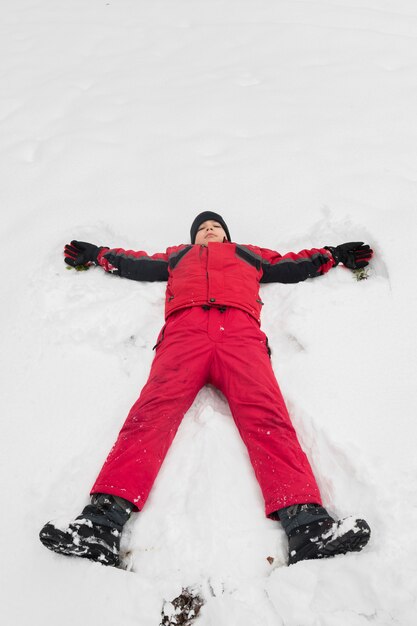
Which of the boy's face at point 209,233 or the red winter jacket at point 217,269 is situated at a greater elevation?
the boy's face at point 209,233

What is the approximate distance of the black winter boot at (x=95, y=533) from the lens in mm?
1507

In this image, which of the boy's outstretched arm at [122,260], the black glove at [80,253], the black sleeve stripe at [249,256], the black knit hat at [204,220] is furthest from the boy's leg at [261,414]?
the black glove at [80,253]

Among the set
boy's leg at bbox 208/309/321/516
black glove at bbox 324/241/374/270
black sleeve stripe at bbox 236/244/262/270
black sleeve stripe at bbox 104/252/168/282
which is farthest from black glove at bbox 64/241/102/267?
black glove at bbox 324/241/374/270

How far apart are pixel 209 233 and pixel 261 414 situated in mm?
1443

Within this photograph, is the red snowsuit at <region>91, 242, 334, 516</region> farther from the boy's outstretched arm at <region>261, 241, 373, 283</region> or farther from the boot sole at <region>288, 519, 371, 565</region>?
the boot sole at <region>288, 519, 371, 565</region>

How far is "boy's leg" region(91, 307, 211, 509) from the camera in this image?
66.9 inches

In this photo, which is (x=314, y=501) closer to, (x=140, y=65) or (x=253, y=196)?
(x=253, y=196)

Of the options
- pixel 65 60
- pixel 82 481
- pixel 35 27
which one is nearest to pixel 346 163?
pixel 82 481

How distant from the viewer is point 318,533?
1.50 meters

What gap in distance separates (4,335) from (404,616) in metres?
2.31

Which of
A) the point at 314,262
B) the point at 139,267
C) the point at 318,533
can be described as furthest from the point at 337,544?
the point at 139,267

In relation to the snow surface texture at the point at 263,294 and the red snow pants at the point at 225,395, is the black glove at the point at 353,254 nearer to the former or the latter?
the snow surface texture at the point at 263,294

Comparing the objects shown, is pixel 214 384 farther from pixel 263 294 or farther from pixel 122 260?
pixel 122 260

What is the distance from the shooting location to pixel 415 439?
5.81 feet
